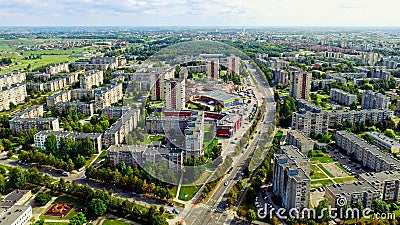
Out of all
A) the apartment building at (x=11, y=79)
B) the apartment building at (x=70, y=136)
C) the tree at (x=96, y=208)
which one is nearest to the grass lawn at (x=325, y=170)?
the tree at (x=96, y=208)

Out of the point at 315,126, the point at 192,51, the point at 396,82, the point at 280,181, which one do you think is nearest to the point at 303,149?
the point at 315,126

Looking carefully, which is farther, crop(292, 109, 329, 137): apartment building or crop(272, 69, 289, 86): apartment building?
crop(272, 69, 289, 86): apartment building

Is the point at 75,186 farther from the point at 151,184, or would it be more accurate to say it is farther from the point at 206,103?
the point at 206,103

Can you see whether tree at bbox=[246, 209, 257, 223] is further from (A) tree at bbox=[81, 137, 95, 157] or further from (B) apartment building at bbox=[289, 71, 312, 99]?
(B) apartment building at bbox=[289, 71, 312, 99]

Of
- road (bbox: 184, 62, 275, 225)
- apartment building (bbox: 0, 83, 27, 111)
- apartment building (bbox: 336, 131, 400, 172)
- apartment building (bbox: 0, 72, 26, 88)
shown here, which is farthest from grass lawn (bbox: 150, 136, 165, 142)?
apartment building (bbox: 0, 72, 26, 88)

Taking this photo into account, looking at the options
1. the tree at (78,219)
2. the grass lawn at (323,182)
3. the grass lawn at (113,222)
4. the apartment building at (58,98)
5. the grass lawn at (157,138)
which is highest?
the apartment building at (58,98)

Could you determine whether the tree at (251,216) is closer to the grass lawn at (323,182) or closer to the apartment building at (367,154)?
the grass lawn at (323,182)

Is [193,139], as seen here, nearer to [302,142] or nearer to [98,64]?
[302,142]
